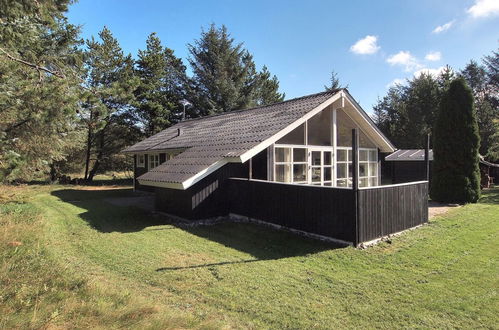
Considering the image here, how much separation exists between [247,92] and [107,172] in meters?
16.7

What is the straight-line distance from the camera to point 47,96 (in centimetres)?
654

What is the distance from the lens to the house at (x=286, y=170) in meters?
7.61

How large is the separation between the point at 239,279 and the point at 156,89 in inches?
1124

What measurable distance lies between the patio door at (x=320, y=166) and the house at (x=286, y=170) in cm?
4

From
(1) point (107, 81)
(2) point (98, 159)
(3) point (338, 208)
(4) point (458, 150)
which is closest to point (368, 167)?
(4) point (458, 150)

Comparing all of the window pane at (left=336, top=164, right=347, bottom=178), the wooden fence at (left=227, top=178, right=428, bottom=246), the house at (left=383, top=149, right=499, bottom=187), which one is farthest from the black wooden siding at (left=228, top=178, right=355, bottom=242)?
the house at (left=383, top=149, right=499, bottom=187)

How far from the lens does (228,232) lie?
8.85 metres

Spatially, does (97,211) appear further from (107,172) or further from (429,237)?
(107,172)

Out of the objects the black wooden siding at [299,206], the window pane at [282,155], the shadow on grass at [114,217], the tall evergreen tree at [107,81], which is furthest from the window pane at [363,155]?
the tall evergreen tree at [107,81]

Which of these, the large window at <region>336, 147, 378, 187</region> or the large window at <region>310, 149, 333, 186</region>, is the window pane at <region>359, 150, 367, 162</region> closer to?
the large window at <region>336, 147, 378, 187</region>

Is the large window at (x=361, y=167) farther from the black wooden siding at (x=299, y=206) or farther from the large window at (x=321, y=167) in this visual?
the black wooden siding at (x=299, y=206)

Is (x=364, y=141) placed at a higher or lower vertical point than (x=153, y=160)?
higher

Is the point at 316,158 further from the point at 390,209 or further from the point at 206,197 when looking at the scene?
the point at 206,197

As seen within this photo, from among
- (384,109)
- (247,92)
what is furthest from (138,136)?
(384,109)
